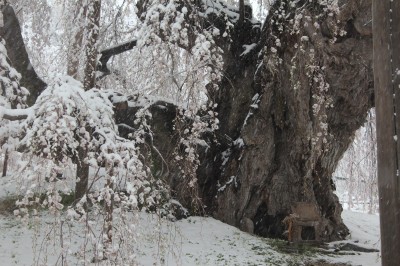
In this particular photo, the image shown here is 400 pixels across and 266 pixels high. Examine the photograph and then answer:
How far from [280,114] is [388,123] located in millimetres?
5631

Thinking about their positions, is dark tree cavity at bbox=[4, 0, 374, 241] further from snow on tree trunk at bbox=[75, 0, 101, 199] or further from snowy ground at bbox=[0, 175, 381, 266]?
snow on tree trunk at bbox=[75, 0, 101, 199]

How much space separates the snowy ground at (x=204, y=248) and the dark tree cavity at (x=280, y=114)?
591 mm

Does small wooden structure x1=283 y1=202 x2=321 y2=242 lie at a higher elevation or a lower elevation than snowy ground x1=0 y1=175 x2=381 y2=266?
higher

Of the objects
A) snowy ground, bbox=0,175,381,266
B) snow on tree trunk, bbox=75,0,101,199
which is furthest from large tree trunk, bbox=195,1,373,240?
snow on tree trunk, bbox=75,0,101,199

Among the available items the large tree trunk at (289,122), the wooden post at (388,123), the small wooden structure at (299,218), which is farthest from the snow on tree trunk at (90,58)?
the wooden post at (388,123)

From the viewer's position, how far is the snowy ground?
18.4ft

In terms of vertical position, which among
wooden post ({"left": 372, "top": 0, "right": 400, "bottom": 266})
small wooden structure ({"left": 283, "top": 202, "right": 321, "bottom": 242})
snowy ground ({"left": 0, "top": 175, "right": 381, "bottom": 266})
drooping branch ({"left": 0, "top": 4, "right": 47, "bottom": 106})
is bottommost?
snowy ground ({"left": 0, "top": 175, "right": 381, "bottom": 266})

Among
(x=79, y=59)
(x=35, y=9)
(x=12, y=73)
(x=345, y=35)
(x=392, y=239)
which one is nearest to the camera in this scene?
(x=392, y=239)

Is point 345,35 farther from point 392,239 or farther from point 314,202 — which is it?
point 392,239

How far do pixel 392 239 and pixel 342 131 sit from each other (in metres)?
6.14

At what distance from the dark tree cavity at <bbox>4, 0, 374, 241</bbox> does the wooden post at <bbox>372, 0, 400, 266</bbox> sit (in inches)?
180

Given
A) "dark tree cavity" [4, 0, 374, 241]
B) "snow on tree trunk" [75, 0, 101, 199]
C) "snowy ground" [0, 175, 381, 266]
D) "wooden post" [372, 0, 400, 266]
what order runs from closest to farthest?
"wooden post" [372, 0, 400, 266] → "snow on tree trunk" [75, 0, 101, 199] → "snowy ground" [0, 175, 381, 266] → "dark tree cavity" [4, 0, 374, 241]

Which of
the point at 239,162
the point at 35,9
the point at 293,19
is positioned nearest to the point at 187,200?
the point at 239,162

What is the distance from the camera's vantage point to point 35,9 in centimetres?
711
